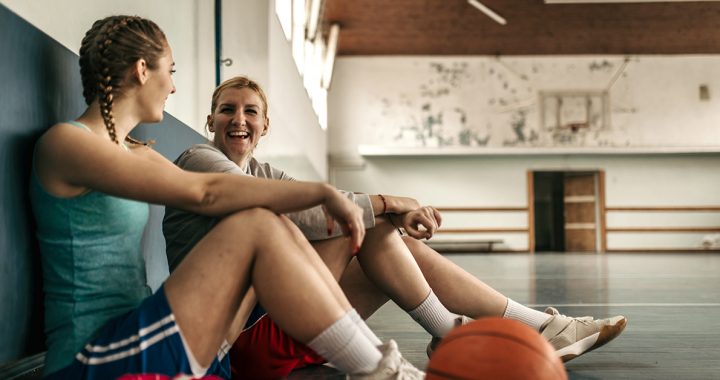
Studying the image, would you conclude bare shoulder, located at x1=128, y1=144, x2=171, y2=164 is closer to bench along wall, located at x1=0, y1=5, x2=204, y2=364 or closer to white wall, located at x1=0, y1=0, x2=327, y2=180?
bench along wall, located at x1=0, y1=5, x2=204, y2=364

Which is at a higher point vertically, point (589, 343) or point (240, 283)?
point (240, 283)

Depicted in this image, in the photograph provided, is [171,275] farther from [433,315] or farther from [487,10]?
[487,10]

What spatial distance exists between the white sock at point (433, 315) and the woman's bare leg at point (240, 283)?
66cm

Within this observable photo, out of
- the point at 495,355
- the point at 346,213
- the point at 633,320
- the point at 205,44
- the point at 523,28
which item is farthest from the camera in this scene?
the point at 523,28

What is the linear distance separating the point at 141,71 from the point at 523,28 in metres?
12.3

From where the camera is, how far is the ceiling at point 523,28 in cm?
1214

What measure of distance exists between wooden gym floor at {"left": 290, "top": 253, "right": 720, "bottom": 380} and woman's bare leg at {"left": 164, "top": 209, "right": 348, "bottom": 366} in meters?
0.71

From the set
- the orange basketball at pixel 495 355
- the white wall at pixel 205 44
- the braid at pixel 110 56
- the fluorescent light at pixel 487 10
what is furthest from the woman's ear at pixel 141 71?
the fluorescent light at pixel 487 10

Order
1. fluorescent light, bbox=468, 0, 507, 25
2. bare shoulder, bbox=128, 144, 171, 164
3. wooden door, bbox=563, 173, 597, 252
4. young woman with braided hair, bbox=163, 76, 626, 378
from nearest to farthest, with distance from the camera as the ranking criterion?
bare shoulder, bbox=128, 144, 171, 164 < young woman with braided hair, bbox=163, 76, 626, 378 < fluorescent light, bbox=468, 0, 507, 25 < wooden door, bbox=563, 173, 597, 252

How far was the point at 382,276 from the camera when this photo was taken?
2039 mm

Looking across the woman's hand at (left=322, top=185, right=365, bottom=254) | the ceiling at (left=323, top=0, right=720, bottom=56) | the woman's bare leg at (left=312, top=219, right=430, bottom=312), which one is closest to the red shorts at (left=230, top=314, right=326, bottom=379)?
the woman's bare leg at (left=312, top=219, right=430, bottom=312)

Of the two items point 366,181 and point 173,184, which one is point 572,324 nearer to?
point 173,184

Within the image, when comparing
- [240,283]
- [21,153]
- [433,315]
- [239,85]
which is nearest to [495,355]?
[240,283]

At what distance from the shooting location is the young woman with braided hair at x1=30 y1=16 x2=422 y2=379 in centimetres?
138
